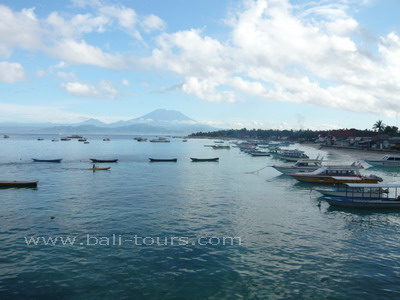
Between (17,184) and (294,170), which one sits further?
(294,170)

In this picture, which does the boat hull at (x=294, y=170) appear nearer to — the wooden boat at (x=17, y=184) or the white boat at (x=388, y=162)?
the white boat at (x=388, y=162)

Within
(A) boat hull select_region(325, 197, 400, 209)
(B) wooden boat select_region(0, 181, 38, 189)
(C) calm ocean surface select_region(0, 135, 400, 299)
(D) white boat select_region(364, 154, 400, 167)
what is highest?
(D) white boat select_region(364, 154, 400, 167)

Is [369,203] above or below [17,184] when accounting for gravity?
above

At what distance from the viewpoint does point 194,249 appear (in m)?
19.1

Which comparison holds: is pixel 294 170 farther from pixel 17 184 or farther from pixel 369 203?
pixel 17 184

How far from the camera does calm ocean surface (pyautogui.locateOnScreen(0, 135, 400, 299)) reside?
1472cm

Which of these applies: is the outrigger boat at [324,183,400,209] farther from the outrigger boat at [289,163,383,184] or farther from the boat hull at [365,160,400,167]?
the boat hull at [365,160,400,167]

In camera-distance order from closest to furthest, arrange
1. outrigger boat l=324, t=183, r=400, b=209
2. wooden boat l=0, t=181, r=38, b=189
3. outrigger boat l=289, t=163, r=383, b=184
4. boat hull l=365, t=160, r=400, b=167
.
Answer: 1. outrigger boat l=324, t=183, r=400, b=209
2. wooden boat l=0, t=181, r=38, b=189
3. outrigger boat l=289, t=163, r=383, b=184
4. boat hull l=365, t=160, r=400, b=167

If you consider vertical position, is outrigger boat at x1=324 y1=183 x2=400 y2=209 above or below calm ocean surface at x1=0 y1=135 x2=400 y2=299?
above

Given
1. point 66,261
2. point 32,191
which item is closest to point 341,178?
point 66,261

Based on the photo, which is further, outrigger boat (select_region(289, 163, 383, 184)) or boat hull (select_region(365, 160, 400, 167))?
boat hull (select_region(365, 160, 400, 167))

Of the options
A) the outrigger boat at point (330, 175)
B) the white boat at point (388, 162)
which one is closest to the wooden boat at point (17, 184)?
the outrigger boat at point (330, 175)

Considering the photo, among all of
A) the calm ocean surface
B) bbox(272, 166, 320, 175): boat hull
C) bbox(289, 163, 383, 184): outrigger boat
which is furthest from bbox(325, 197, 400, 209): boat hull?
bbox(272, 166, 320, 175): boat hull

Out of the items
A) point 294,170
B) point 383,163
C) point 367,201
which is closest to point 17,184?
point 367,201
